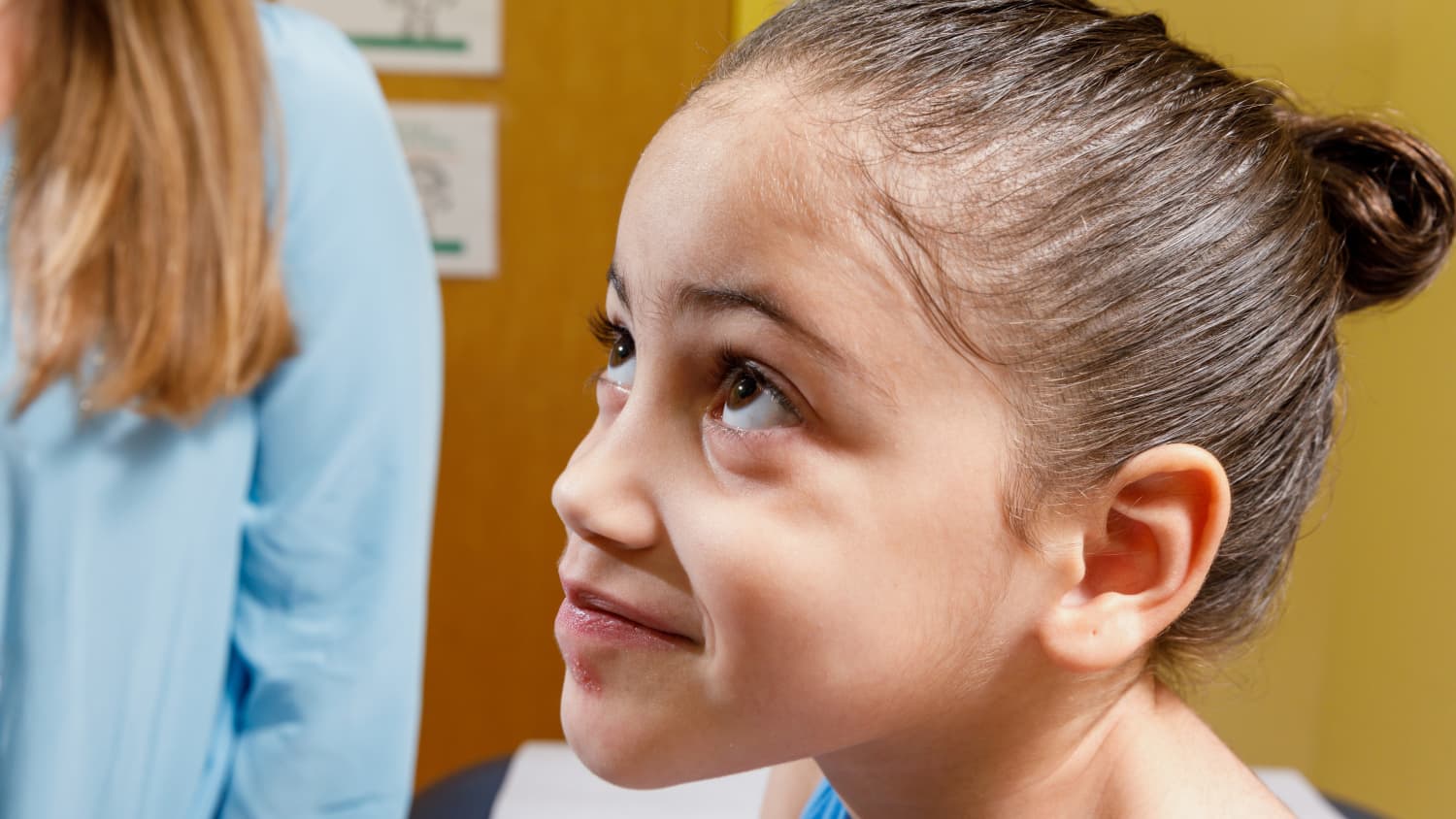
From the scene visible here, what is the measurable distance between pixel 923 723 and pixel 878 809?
0.26 feet

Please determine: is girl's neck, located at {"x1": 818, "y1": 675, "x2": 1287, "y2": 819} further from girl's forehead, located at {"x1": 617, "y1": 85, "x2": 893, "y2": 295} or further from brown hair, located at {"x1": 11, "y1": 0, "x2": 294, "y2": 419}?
brown hair, located at {"x1": 11, "y1": 0, "x2": 294, "y2": 419}

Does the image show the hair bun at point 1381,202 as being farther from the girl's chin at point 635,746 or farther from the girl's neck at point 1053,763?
the girl's chin at point 635,746

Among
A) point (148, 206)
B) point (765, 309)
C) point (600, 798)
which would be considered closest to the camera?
point (765, 309)

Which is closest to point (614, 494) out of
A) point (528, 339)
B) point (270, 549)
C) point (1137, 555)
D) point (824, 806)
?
point (1137, 555)

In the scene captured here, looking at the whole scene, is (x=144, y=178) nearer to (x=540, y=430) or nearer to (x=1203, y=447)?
(x=1203, y=447)

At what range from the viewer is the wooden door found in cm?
201

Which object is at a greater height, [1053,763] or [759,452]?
[759,452]

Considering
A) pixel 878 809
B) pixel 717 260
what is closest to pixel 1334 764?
pixel 878 809

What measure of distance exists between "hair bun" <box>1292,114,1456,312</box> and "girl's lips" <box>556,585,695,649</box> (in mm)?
367

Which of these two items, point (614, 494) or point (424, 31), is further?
point (424, 31)

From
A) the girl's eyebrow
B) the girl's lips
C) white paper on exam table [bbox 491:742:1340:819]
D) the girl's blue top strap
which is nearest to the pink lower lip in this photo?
the girl's lips

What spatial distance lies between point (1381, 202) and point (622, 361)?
0.36 meters

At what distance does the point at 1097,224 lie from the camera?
1.70 ft

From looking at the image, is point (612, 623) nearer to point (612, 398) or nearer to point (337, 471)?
point (612, 398)
